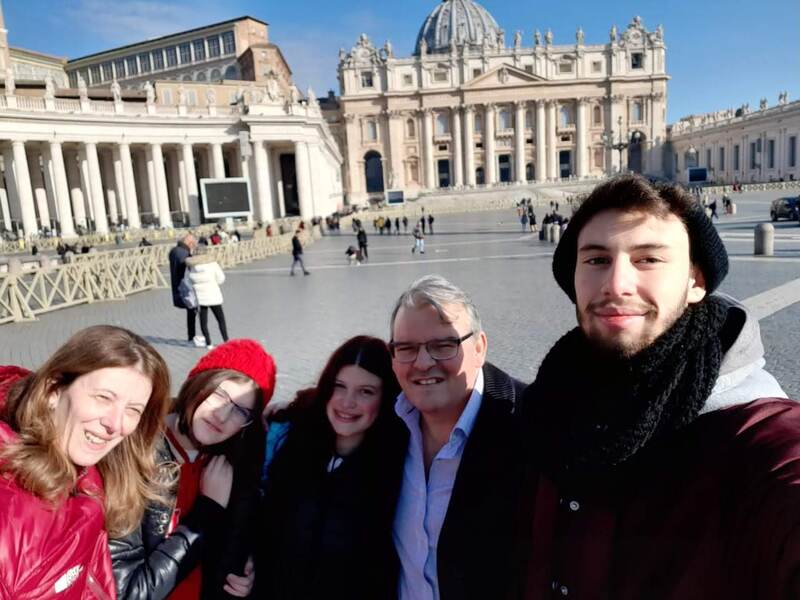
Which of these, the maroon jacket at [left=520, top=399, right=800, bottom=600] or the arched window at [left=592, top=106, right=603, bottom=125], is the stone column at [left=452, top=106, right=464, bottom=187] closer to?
the arched window at [left=592, top=106, right=603, bottom=125]

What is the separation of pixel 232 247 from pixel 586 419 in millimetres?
18519

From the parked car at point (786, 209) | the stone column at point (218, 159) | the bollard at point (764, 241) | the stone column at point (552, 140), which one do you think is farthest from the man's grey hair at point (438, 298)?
the stone column at point (552, 140)

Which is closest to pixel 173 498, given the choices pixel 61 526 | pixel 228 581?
pixel 228 581

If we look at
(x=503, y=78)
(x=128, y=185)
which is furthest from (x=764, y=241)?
(x=503, y=78)

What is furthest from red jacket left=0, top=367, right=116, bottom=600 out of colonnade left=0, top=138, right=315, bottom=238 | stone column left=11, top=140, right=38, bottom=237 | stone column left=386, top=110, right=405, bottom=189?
stone column left=386, top=110, right=405, bottom=189

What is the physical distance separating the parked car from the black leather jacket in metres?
24.8

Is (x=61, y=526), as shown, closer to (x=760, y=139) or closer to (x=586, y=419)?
(x=586, y=419)

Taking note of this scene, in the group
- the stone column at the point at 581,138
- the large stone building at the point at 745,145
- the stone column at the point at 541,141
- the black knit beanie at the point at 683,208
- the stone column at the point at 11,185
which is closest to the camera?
the black knit beanie at the point at 683,208

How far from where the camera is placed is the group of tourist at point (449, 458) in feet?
3.57

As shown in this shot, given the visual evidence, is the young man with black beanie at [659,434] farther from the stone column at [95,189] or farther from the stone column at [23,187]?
the stone column at [95,189]

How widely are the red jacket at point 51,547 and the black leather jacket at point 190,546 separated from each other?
0.13m

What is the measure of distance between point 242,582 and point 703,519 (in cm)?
152

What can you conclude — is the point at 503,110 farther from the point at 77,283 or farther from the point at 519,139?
the point at 77,283

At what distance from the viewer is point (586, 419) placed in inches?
48.6
